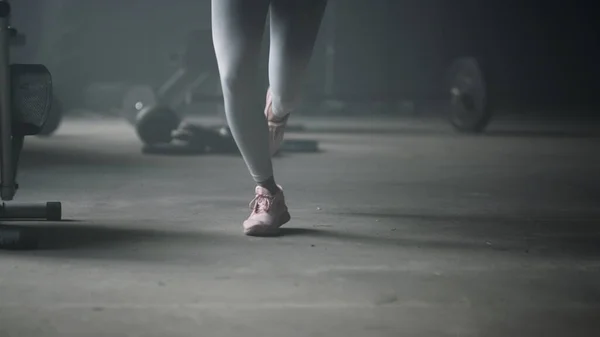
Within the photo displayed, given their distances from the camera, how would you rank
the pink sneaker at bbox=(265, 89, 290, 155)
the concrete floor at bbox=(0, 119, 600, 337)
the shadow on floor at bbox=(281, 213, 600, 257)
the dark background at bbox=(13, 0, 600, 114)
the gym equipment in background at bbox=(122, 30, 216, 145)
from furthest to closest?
1. the dark background at bbox=(13, 0, 600, 114)
2. the gym equipment in background at bbox=(122, 30, 216, 145)
3. the pink sneaker at bbox=(265, 89, 290, 155)
4. the shadow on floor at bbox=(281, 213, 600, 257)
5. the concrete floor at bbox=(0, 119, 600, 337)

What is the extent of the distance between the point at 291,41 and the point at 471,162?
7.61ft

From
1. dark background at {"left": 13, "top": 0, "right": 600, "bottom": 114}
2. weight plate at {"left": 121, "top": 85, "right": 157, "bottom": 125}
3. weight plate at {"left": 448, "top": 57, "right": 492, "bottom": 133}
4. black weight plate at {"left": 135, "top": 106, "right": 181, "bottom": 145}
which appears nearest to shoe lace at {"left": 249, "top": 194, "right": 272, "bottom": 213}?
black weight plate at {"left": 135, "top": 106, "right": 181, "bottom": 145}

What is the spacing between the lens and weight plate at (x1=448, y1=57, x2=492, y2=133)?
262 inches

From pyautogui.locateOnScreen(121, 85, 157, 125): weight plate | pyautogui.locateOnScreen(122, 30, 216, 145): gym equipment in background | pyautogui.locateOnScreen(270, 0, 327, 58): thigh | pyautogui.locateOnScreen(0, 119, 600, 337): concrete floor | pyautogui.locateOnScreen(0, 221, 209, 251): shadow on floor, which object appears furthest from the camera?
pyautogui.locateOnScreen(121, 85, 157, 125): weight plate

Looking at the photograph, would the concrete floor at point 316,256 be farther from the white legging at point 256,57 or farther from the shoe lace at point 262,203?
the white legging at point 256,57

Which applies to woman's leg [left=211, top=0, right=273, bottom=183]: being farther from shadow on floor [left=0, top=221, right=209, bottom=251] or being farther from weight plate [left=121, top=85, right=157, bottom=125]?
weight plate [left=121, top=85, right=157, bottom=125]

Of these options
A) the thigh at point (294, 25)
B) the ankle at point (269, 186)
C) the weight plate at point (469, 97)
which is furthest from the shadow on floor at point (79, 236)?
the weight plate at point (469, 97)

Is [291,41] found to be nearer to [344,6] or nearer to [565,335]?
[565,335]

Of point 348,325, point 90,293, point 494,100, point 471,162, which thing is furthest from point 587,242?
point 494,100

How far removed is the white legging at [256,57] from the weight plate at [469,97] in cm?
424

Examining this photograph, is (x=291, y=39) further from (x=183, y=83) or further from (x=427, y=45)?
(x=427, y=45)

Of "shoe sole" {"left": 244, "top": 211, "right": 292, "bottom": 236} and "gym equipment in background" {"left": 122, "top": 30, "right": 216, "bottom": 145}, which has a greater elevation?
"shoe sole" {"left": 244, "top": 211, "right": 292, "bottom": 236}

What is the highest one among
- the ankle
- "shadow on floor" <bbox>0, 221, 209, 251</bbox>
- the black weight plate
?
the ankle

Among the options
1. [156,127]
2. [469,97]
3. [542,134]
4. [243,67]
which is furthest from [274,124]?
[542,134]
